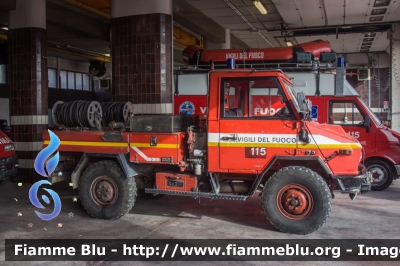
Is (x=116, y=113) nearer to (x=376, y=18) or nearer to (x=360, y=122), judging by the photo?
(x=360, y=122)

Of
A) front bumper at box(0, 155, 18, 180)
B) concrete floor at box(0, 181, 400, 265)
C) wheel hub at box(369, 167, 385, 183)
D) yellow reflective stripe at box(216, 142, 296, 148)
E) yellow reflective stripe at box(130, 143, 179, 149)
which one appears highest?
yellow reflective stripe at box(216, 142, 296, 148)

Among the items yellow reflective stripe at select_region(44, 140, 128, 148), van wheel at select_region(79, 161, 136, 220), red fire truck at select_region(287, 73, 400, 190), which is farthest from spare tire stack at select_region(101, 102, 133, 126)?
red fire truck at select_region(287, 73, 400, 190)

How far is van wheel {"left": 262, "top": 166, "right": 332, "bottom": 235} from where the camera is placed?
19.5ft

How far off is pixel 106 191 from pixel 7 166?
10.3ft

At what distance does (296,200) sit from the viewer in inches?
A: 239

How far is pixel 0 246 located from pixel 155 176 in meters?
2.62

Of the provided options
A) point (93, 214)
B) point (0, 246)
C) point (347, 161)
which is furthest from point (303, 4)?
point (0, 246)

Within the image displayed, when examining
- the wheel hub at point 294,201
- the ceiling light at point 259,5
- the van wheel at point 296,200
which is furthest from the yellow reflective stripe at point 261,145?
the ceiling light at point 259,5

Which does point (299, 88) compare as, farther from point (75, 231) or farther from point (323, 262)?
point (75, 231)

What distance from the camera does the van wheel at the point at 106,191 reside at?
6867 millimetres

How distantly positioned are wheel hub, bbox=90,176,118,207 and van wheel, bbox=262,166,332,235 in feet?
8.63

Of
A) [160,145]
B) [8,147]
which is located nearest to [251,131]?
[160,145]

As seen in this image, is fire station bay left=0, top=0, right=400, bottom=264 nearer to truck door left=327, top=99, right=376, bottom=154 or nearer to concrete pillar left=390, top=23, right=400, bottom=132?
truck door left=327, top=99, right=376, bottom=154

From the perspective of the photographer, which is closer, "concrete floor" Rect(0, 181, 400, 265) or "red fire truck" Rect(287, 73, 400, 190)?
"concrete floor" Rect(0, 181, 400, 265)
